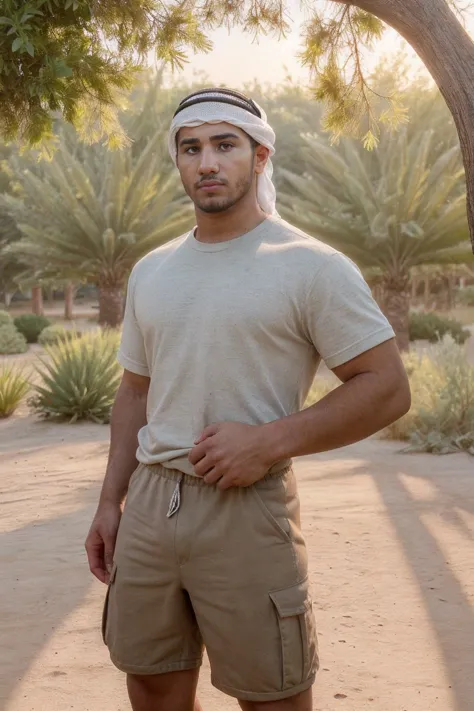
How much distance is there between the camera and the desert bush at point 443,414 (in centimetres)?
866

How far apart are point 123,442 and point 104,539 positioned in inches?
11.0

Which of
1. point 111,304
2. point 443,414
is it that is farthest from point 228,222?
point 111,304

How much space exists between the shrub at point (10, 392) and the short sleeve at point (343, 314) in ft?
32.1

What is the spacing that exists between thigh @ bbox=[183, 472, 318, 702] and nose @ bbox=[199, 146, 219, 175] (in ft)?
2.66

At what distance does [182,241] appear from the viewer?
242cm

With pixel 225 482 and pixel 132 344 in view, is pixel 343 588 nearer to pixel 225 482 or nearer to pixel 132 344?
pixel 132 344

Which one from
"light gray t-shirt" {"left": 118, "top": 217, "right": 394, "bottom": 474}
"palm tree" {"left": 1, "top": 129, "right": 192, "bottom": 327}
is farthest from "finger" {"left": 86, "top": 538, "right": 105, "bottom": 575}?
"palm tree" {"left": 1, "top": 129, "right": 192, "bottom": 327}

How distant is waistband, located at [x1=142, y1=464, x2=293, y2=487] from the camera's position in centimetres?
220

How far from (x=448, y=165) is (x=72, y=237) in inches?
304

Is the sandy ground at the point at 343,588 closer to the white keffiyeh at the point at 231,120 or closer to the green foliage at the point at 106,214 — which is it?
the white keffiyeh at the point at 231,120

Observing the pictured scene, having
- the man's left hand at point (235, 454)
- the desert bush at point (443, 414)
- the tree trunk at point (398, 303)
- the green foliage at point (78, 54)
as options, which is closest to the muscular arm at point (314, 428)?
the man's left hand at point (235, 454)

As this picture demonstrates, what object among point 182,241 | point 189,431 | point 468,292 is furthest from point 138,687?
point 468,292

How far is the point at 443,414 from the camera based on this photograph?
9.01 meters

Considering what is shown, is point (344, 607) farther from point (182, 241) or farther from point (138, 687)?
point (182, 241)
